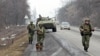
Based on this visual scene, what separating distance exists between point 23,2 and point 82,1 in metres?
24.8

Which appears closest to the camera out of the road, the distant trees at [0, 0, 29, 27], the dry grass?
the road

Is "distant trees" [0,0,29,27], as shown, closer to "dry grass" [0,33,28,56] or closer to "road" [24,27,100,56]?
"dry grass" [0,33,28,56]

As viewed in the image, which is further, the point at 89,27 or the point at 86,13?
the point at 86,13

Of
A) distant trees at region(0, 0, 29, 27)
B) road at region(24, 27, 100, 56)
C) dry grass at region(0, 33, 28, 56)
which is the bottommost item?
dry grass at region(0, 33, 28, 56)

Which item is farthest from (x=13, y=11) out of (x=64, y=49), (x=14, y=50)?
(x=64, y=49)

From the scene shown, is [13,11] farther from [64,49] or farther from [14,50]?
[64,49]

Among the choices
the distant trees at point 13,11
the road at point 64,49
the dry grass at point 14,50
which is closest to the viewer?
the road at point 64,49

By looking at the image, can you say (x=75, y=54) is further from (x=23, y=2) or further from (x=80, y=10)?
(x=23, y=2)

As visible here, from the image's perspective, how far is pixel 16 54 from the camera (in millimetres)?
23781

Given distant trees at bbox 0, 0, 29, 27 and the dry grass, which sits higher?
distant trees at bbox 0, 0, 29, 27

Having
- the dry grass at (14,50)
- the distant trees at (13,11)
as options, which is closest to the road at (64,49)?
the dry grass at (14,50)

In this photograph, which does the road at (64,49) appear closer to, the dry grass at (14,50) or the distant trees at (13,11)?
the dry grass at (14,50)

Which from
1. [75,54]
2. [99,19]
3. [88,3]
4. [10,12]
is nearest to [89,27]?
[75,54]

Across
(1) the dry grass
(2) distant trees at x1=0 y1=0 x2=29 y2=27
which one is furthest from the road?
(2) distant trees at x1=0 y1=0 x2=29 y2=27
